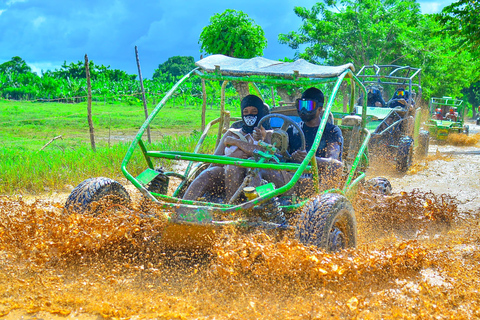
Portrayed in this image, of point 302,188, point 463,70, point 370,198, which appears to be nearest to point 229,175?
point 302,188

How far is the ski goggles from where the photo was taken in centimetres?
495

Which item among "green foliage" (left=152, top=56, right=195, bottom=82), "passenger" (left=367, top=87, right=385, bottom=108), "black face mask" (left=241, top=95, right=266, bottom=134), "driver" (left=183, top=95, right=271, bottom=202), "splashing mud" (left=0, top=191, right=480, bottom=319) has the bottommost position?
"splashing mud" (left=0, top=191, right=480, bottom=319)

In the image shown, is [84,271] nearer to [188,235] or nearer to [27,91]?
[188,235]

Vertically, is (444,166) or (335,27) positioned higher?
(335,27)

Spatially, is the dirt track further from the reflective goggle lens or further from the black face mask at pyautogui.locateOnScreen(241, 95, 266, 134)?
the black face mask at pyautogui.locateOnScreen(241, 95, 266, 134)

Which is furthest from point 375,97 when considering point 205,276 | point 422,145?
point 205,276

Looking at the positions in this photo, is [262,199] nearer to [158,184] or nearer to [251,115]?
[158,184]

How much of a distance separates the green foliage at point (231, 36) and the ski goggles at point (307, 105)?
8.86 metres

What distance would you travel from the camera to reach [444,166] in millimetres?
10977

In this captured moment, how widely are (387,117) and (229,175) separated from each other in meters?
6.41

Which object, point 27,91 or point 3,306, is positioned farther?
point 27,91

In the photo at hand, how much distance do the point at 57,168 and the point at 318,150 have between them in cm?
436

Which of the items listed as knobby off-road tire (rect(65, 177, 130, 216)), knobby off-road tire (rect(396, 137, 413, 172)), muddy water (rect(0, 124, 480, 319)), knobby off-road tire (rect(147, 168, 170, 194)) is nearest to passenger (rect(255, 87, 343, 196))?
muddy water (rect(0, 124, 480, 319))

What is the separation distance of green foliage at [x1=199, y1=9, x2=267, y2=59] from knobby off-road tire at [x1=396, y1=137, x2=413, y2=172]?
18.5ft
